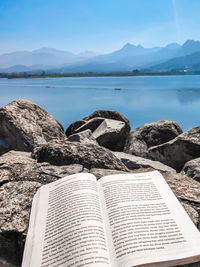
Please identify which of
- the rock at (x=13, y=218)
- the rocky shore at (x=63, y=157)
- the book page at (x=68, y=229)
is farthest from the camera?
the rocky shore at (x=63, y=157)

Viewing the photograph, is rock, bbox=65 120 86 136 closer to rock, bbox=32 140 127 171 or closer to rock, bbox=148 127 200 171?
rock, bbox=148 127 200 171

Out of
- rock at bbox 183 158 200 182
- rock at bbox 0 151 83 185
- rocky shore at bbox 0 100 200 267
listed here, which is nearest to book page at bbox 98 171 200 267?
rocky shore at bbox 0 100 200 267

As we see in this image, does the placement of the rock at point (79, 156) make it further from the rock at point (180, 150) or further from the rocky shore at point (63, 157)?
the rock at point (180, 150)

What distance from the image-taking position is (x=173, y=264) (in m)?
1.24

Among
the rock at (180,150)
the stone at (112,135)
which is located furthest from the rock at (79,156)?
the stone at (112,135)

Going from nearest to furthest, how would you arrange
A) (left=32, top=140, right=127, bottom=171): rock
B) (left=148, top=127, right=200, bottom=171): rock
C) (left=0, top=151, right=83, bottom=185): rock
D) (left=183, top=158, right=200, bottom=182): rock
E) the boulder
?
1. (left=0, top=151, right=83, bottom=185): rock
2. (left=32, top=140, right=127, bottom=171): rock
3. (left=183, top=158, right=200, bottom=182): rock
4. (left=148, top=127, right=200, bottom=171): rock
5. the boulder

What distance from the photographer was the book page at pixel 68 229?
4.07 ft

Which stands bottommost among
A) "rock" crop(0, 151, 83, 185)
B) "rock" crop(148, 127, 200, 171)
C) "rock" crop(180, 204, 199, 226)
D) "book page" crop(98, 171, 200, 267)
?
"rock" crop(148, 127, 200, 171)

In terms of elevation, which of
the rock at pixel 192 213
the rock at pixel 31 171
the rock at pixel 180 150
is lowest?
the rock at pixel 180 150

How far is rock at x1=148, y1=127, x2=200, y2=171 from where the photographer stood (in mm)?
Result: 4523

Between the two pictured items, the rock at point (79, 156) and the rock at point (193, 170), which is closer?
the rock at point (79, 156)

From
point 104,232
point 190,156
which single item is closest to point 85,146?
point 104,232

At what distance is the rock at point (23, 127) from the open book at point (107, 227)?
2725mm

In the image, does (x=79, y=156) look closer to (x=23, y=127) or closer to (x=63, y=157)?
(x=63, y=157)
